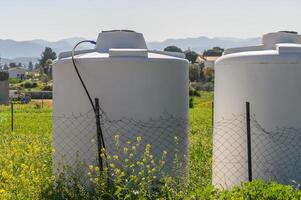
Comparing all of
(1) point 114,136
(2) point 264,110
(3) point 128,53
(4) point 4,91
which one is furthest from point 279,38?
(4) point 4,91

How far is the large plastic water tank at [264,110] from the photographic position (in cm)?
580

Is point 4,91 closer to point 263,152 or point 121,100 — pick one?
point 121,100

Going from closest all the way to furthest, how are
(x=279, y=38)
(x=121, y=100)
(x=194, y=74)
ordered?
(x=121, y=100)
(x=279, y=38)
(x=194, y=74)

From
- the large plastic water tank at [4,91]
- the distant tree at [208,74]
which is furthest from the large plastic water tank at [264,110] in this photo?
the distant tree at [208,74]

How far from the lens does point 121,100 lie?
20.2 feet

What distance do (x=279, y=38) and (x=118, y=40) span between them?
2.05 m

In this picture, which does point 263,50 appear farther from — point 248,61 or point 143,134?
point 143,134

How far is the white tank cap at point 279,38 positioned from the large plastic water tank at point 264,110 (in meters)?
0.18

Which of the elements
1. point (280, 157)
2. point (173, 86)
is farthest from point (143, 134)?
point (280, 157)

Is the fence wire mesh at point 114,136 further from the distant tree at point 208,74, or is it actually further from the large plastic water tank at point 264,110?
the distant tree at point 208,74

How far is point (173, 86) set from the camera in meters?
6.43

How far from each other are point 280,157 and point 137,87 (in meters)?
1.86

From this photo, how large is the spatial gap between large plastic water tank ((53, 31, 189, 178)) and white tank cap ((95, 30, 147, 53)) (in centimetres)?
4

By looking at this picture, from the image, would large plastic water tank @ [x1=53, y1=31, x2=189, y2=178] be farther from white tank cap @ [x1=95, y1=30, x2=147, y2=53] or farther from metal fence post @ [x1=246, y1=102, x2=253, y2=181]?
metal fence post @ [x1=246, y1=102, x2=253, y2=181]
